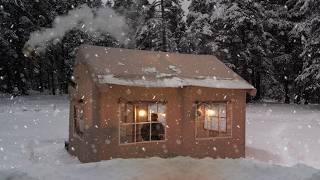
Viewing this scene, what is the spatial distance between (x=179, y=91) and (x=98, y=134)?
3177 mm

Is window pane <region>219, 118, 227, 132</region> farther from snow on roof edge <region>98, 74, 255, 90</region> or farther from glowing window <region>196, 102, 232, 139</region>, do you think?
snow on roof edge <region>98, 74, 255, 90</region>

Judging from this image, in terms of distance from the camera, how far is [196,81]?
48.3 feet

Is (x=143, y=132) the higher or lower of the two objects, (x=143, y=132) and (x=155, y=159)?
the higher

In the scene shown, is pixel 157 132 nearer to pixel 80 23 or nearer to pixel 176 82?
pixel 176 82

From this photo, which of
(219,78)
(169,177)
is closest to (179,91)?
(219,78)

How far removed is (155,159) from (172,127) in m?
3.08

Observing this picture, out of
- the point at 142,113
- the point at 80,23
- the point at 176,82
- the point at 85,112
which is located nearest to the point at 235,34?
the point at 80,23

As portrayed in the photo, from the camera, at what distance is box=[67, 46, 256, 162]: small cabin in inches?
533

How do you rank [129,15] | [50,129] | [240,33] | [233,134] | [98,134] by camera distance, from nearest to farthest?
[98,134]
[233,134]
[50,129]
[240,33]
[129,15]

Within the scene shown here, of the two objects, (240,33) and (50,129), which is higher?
(240,33)

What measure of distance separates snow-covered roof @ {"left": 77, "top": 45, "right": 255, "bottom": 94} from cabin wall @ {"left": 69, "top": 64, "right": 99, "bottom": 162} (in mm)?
534

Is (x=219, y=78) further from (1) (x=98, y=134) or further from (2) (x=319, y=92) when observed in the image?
(2) (x=319, y=92)

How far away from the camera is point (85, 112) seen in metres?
14.5

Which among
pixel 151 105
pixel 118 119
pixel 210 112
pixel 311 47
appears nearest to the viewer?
pixel 118 119
